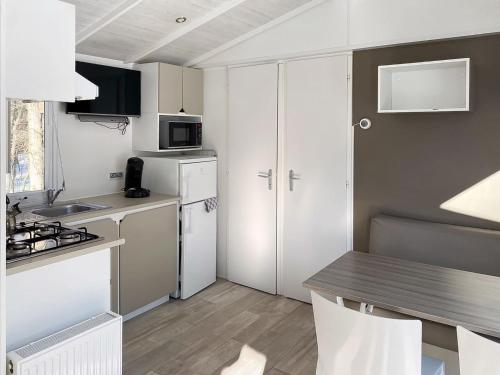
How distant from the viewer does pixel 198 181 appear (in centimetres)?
397

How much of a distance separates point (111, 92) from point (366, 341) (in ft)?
9.68

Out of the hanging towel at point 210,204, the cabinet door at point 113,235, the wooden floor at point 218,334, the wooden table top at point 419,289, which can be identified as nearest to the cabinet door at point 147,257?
the cabinet door at point 113,235

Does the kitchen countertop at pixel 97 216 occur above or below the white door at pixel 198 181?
below

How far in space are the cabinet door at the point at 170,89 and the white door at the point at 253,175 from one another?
1.62 feet

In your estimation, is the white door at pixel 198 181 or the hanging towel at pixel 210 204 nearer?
the white door at pixel 198 181

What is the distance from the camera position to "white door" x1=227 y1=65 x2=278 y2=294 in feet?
12.9

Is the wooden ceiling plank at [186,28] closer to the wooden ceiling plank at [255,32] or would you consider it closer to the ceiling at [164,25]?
the ceiling at [164,25]

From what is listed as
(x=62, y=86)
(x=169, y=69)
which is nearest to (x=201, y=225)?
(x=169, y=69)

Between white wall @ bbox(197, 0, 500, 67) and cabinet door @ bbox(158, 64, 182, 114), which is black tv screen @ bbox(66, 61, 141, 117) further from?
white wall @ bbox(197, 0, 500, 67)

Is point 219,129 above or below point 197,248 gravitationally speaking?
above

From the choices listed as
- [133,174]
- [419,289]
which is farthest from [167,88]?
[419,289]

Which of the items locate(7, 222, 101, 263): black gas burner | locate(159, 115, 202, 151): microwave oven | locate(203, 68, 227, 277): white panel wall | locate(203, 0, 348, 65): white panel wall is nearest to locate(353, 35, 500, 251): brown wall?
locate(203, 0, 348, 65): white panel wall

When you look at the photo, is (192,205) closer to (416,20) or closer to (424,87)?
(424,87)

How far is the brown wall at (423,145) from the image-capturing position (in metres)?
2.89
